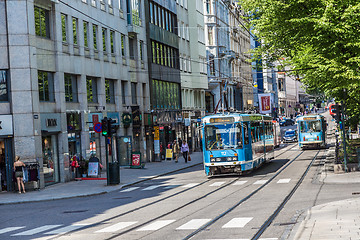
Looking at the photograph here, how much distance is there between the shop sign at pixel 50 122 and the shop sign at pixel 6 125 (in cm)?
209

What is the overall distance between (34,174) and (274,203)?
14.8m

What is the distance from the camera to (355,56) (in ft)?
86.6

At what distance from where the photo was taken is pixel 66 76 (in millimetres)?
37219

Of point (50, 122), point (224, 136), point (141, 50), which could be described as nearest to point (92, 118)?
point (50, 122)

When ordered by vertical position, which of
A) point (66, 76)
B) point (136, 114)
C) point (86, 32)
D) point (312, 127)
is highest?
point (86, 32)

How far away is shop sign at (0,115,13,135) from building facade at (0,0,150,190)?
0.17 m

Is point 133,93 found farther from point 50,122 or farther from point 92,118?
point 50,122

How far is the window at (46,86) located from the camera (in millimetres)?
33556

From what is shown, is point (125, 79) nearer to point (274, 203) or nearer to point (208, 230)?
point (274, 203)

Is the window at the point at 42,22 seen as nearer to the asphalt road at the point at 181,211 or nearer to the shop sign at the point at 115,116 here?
the shop sign at the point at 115,116

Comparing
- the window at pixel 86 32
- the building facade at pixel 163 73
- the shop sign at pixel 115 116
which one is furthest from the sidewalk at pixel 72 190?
the building facade at pixel 163 73

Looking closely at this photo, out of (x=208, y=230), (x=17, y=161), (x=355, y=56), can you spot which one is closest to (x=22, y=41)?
(x=17, y=161)

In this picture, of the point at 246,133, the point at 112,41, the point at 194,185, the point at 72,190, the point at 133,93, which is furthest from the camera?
the point at 133,93

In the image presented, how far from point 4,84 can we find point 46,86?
3.25 metres
